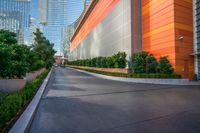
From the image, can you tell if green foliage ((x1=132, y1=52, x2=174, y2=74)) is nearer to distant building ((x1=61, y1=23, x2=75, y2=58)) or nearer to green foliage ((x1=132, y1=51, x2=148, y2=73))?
green foliage ((x1=132, y1=51, x2=148, y2=73))

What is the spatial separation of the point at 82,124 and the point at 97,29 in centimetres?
4098

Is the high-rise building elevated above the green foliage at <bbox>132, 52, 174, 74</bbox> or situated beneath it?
elevated above

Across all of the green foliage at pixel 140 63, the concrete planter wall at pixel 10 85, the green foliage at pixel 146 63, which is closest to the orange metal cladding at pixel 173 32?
the green foliage at pixel 146 63

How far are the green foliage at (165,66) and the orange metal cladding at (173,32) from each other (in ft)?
1.66

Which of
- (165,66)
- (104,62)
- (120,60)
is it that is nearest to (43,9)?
(104,62)

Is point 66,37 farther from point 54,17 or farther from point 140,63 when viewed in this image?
point 140,63

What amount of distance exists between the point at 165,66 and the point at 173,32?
371cm

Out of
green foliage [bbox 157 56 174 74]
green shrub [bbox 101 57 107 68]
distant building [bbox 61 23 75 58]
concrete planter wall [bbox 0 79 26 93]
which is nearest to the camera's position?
concrete planter wall [bbox 0 79 26 93]

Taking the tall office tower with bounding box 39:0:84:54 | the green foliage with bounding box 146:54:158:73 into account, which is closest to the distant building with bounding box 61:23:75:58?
the tall office tower with bounding box 39:0:84:54

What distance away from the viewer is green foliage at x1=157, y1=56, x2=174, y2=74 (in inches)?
781

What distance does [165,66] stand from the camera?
19.9m

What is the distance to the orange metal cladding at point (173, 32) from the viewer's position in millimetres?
20109

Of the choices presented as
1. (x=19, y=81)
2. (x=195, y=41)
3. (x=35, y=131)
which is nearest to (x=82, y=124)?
(x=35, y=131)

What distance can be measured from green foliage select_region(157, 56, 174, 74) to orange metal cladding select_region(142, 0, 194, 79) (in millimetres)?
506
